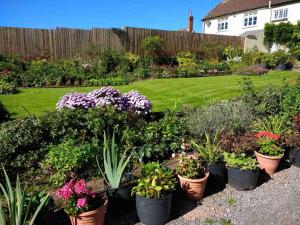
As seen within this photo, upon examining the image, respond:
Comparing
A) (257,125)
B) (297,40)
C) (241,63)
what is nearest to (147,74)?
(241,63)

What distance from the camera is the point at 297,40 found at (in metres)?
24.6

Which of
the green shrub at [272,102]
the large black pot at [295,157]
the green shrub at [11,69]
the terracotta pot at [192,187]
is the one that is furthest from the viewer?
the green shrub at [11,69]

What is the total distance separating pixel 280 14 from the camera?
28.2 m

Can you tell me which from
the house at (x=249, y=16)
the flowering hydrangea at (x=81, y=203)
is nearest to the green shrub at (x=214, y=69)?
the house at (x=249, y=16)

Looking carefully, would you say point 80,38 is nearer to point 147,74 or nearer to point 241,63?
point 147,74

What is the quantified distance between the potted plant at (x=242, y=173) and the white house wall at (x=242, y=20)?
26.1 meters

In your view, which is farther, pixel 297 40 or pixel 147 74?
pixel 297 40

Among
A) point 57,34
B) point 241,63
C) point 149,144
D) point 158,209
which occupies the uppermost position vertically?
point 57,34

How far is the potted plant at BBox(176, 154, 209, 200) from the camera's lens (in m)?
4.11

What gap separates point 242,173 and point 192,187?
85cm

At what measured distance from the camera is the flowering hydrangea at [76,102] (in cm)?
566

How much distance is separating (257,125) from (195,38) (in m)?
17.1

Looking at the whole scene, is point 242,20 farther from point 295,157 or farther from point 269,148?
point 269,148

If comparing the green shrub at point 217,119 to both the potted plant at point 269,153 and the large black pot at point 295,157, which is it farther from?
the large black pot at point 295,157
